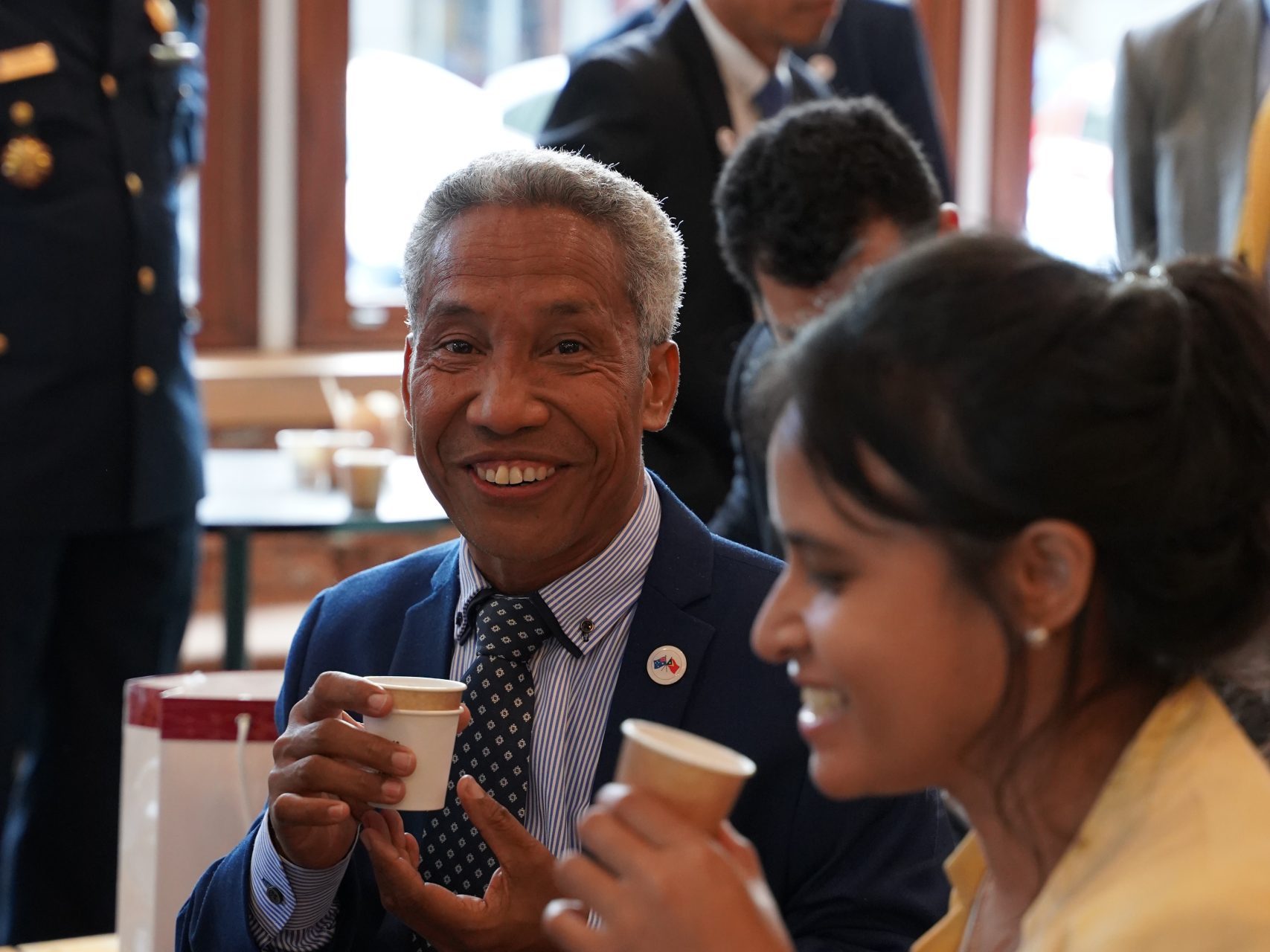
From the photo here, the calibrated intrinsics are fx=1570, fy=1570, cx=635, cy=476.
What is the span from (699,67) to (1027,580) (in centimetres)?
212

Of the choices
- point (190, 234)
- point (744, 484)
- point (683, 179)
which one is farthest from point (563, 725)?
point (190, 234)

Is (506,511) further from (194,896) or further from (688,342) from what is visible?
(688,342)

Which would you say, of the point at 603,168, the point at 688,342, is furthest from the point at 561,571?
the point at 688,342

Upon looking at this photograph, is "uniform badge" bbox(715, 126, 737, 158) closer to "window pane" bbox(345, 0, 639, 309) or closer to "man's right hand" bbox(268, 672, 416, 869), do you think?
"man's right hand" bbox(268, 672, 416, 869)

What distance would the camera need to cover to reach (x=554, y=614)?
164 cm

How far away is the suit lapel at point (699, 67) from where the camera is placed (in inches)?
116

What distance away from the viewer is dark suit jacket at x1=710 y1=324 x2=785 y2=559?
2518mm

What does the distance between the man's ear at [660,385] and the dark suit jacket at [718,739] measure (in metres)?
0.09

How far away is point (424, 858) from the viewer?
162cm

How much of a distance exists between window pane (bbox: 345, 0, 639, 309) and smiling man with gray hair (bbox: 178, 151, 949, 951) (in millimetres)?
3872

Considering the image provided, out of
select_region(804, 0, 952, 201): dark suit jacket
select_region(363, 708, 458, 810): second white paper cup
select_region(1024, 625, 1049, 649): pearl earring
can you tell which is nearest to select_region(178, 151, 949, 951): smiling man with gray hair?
select_region(363, 708, 458, 810): second white paper cup

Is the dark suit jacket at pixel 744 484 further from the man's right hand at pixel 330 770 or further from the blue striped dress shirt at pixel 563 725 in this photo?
the man's right hand at pixel 330 770

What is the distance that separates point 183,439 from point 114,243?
394mm

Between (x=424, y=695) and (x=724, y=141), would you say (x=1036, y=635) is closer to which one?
(x=424, y=695)
